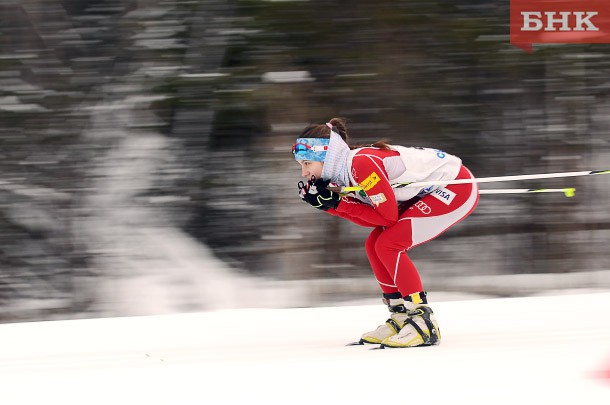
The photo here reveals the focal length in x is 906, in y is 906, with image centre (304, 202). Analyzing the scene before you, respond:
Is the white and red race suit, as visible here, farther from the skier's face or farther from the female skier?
the skier's face

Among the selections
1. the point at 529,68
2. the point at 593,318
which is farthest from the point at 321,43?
the point at 593,318

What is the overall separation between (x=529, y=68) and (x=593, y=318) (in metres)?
2.08

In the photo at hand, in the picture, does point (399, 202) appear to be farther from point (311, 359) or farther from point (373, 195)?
point (311, 359)

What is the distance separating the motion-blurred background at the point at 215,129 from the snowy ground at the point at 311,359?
80 cm

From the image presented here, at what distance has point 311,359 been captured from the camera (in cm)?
399

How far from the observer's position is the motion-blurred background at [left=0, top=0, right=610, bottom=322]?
578 cm

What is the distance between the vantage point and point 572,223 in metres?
6.34

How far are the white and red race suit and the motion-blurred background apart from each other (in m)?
1.79

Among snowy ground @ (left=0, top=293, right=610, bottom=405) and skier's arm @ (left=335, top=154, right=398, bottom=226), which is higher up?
skier's arm @ (left=335, top=154, right=398, bottom=226)

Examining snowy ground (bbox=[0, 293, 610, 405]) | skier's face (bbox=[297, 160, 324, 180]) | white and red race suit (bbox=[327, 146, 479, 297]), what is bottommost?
snowy ground (bbox=[0, 293, 610, 405])

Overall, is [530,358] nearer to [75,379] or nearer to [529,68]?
[75,379]

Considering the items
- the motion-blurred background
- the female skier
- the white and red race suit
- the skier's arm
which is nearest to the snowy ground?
the female skier

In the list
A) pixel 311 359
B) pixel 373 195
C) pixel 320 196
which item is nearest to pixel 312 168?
pixel 320 196

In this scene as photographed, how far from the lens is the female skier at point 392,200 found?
13.0ft
